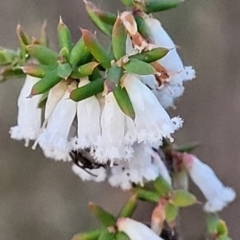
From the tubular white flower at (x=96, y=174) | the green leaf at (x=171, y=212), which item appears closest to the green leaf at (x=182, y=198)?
the green leaf at (x=171, y=212)

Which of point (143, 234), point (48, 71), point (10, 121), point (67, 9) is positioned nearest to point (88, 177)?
point (143, 234)

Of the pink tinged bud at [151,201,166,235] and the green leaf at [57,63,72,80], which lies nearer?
the green leaf at [57,63,72,80]

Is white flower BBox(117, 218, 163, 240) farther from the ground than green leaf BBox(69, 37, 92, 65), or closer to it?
closer to it

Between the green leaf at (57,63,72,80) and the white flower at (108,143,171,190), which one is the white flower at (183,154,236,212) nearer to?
the white flower at (108,143,171,190)

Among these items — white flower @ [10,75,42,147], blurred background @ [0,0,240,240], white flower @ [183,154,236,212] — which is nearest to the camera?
white flower @ [10,75,42,147]

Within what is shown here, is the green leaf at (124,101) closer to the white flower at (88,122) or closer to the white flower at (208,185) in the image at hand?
the white flower at (88,122)

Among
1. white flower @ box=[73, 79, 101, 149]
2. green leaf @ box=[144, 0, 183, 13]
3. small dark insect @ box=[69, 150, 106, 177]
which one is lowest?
small dark insect @ box=[69, 150, 106, 177]

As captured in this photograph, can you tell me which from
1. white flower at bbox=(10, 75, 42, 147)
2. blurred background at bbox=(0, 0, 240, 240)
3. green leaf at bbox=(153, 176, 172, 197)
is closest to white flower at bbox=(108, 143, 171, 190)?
green leaf at bbox=(153, 176, 172, 197)
